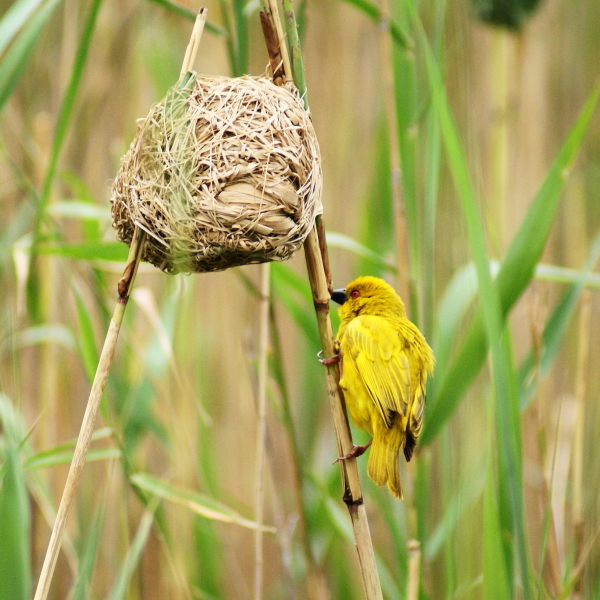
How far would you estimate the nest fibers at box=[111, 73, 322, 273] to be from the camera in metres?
1.40

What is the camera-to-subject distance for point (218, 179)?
56.1 inches

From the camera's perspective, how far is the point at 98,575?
3.04 meters

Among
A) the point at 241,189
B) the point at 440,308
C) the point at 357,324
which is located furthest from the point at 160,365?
the point at 241,189

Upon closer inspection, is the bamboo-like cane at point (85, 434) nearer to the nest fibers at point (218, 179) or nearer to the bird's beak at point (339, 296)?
the nest fibers at point (218, 179)

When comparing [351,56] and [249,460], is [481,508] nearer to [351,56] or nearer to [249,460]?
[249,460]

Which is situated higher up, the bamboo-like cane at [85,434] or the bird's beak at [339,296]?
the bamboo-like cane at [85,434]

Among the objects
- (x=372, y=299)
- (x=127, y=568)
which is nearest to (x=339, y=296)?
(x=372, y=299)

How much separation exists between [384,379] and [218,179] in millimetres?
873

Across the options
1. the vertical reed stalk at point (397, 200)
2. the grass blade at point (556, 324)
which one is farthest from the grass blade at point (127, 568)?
the grass blade at point (556, 324)

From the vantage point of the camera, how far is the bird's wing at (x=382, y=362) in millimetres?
1989

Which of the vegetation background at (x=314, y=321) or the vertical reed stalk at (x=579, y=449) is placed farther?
the vertical reed stalk at (x=579, y=449)

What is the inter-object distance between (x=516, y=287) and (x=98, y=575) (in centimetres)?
234

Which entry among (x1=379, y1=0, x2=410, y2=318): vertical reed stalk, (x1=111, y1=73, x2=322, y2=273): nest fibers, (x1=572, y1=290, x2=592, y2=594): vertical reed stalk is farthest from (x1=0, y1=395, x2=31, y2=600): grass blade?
(x1=572, y1=290, x2=592, y2=594): vertical reed stalk

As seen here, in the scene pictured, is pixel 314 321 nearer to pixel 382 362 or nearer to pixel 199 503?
pixel 382 362
